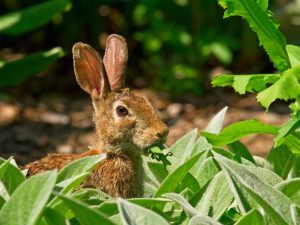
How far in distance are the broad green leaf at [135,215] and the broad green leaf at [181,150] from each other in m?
1.24

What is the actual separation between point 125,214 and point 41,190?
269mm

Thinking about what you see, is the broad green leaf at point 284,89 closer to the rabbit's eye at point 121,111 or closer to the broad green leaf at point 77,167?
the broad green leaf at point 77,167

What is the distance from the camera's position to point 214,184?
11.0 feet

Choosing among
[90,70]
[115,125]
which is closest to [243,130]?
[115,125]

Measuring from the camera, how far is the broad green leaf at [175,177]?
11.0ft

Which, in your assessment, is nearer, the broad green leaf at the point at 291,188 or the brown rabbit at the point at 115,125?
the broad green leaf at the point at 291,188

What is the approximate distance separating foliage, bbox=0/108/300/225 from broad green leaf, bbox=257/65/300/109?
0.15 meters

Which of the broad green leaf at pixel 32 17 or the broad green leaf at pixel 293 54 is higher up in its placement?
the broad green leaf at pixel 293 54

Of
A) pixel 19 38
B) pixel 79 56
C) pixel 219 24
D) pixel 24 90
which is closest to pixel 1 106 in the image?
pixel 24 90

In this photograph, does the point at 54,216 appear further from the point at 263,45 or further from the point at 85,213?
the point at 263,45

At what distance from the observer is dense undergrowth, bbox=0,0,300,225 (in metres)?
2.75

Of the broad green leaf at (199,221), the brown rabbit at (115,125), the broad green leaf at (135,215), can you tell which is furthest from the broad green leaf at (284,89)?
the brown rabbit at (115,125)

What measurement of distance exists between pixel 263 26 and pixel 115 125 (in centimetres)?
135

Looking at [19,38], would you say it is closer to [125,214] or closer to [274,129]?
[274,129]
